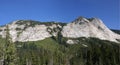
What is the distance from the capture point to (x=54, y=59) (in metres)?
138

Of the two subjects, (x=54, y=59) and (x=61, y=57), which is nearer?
(x=61, y=57)

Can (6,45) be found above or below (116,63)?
above

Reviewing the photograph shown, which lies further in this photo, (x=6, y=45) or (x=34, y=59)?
(x=34, y=59)

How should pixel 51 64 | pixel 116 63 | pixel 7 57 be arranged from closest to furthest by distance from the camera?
pixel 7 57 < pixel 116 63 < pixel 51 64

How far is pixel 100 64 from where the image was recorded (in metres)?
115

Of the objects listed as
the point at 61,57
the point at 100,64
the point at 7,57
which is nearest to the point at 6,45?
Result: the point at 7,57

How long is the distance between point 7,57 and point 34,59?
6540 cm

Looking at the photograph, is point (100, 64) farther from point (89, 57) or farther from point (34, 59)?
point (34, 59)

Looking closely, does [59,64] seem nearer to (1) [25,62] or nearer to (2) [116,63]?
(1) [25,62]

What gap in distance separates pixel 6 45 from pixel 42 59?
76.7 metres

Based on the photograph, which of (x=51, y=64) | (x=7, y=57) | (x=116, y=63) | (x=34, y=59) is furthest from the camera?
(x=51, y=64)

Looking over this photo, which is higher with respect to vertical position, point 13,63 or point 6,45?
point 6,45

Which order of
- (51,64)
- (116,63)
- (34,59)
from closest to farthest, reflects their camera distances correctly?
(116,63) < (34,59) < (51,64)

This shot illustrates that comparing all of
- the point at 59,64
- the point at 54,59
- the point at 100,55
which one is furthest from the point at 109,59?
the point at 54,59
